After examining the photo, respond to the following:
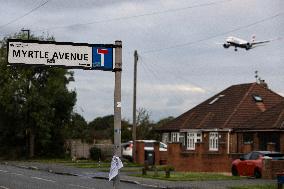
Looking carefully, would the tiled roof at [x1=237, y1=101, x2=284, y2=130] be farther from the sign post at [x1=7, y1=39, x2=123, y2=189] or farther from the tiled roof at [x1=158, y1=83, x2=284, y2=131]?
the sign post at [x1=7, y1=39, x2=123, y2=189]

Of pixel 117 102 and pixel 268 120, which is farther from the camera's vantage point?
pixel 268 120

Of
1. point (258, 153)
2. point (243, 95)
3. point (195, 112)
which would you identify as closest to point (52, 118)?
point (195, 112)

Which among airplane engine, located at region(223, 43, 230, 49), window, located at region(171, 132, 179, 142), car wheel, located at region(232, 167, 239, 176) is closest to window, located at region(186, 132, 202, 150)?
window, located at region(171, 132, 179, 142)

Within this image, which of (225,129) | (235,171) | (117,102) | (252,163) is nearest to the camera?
(117,102)

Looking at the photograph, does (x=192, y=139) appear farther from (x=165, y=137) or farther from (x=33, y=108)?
(x=33, y=108)

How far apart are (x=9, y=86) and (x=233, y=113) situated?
921 inches

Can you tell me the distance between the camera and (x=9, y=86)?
5881cm

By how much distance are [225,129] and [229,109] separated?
3.98 meters

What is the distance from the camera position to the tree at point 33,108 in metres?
58.9

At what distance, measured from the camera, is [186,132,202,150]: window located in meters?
46.2

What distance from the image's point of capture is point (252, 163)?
102ft

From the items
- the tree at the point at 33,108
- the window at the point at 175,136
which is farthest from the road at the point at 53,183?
the tree at the point at 33,108

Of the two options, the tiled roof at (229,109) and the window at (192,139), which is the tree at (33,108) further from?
the window at (192,139)

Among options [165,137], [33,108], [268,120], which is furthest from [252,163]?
[33,108]
